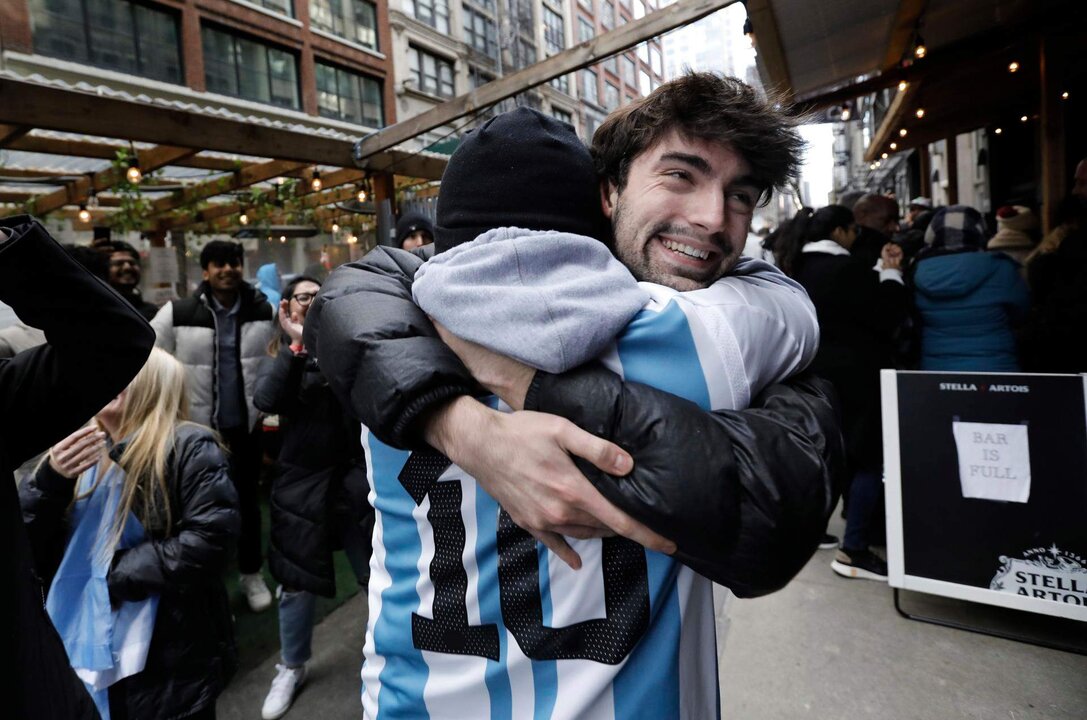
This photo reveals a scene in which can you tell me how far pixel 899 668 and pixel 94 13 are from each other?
1901 cm

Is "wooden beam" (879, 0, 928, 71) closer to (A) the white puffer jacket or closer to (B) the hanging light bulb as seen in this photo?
(A) the white puffer jacket

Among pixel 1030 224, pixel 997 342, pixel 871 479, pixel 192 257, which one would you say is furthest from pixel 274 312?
pixel 192 257

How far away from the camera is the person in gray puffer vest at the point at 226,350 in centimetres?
409

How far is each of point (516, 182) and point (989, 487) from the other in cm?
319

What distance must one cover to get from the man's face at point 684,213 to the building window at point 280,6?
20.5 meters

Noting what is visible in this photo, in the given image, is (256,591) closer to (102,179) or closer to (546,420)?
(546,420)

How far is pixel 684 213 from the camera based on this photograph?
46.4 inches

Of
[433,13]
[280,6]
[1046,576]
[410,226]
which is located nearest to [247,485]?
[410,226]

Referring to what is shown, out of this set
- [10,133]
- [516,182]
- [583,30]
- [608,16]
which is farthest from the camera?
[10,133]

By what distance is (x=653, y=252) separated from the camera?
1200 mm

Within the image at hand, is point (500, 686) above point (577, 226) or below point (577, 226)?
below

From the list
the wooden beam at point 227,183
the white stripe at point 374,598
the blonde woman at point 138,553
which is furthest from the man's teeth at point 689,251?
the wooden beam at point 227,183

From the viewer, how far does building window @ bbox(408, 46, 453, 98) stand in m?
21.5

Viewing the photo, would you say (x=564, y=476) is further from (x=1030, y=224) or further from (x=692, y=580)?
(x=1030, y=224)
